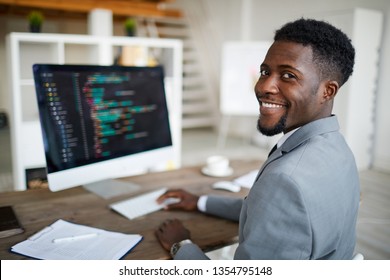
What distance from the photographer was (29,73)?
356 centimetres

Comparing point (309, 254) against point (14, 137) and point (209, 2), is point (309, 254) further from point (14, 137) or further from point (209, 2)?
point (209, 2)

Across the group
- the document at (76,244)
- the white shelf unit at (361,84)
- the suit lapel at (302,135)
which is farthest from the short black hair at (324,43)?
the white shelf unit at (361,84)

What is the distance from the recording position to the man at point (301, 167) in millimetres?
734

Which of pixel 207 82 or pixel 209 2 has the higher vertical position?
pixel 209 2

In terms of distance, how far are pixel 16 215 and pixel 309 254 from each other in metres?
0.87

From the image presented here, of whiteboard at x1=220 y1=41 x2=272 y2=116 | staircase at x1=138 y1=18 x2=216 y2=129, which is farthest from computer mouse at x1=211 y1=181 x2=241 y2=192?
staircase at x1=138 y1=18 x2=216 y2=129

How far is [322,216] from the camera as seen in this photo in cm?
76

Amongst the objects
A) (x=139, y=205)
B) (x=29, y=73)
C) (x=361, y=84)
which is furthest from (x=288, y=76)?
(x=361, y=84)

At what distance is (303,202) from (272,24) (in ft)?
16.7

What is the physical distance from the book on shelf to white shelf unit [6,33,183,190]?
121 centimetres

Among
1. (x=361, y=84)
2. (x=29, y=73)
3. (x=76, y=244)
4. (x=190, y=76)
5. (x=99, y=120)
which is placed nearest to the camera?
(x=76, y=244)

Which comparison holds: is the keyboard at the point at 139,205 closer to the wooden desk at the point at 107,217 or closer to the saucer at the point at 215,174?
the wooden desk at the point at 107,217

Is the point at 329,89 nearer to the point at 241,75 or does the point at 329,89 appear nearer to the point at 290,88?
the point at 290,88

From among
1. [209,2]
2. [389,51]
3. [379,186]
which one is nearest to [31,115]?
[379,186]
